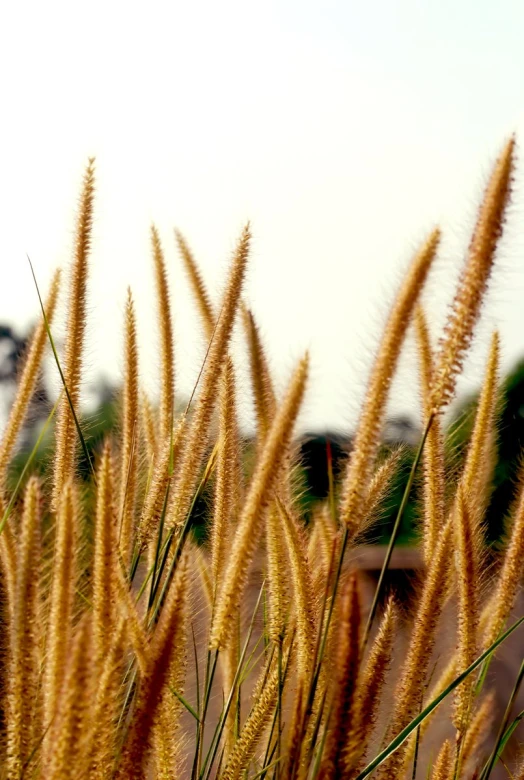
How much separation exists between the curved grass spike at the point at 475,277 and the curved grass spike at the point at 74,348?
553 mm

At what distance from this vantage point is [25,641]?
3.02 ft

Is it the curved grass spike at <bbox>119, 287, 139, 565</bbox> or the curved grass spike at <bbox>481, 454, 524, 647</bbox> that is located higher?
the curved grass spike at <bbox>119, 287, 139, 565</bbox>

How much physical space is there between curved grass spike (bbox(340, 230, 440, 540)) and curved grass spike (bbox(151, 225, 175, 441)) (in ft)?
1.48

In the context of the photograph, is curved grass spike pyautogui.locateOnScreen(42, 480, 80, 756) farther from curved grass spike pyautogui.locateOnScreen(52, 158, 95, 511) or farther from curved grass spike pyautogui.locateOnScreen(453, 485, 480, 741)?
curved grass spike pyautogui.locateOnScreen(453, 485, 480, 741)

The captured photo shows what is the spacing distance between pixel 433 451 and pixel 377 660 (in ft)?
1.42

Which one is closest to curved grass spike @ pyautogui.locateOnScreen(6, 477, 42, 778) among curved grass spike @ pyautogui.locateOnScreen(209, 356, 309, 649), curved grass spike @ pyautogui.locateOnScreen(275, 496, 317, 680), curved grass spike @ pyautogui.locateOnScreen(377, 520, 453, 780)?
curved grass spike @ pyautogui.locateOnScreen(209, 356, 309, 649)

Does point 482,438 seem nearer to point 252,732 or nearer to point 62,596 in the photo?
point 252,732

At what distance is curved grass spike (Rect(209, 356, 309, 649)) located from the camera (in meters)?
0.99

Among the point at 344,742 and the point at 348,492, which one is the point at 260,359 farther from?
the point at 344,742

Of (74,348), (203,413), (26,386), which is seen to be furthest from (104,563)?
(26,386)

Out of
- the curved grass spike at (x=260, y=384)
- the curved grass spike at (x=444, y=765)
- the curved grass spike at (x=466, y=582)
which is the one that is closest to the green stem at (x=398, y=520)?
the curved grass spike at (x=466, y=582)

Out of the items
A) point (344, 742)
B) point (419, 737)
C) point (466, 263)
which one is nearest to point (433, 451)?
point (419, 737)

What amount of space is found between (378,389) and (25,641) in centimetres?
44

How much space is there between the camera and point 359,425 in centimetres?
110
